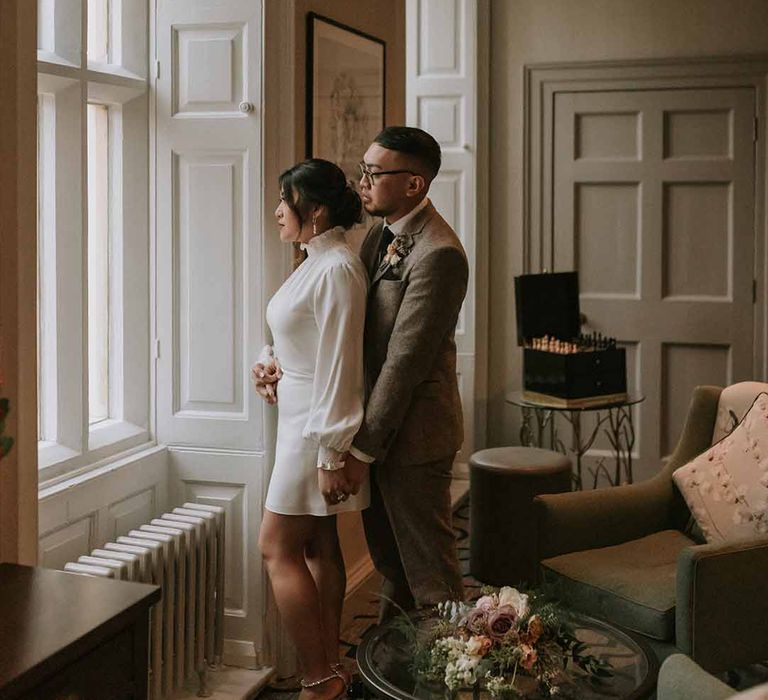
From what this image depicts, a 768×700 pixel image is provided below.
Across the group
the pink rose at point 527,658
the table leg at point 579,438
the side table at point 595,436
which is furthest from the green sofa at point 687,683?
the side table at point 595,436

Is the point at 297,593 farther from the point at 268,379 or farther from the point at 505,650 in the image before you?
the point at 505,650

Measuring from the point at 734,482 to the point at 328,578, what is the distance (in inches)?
48.0

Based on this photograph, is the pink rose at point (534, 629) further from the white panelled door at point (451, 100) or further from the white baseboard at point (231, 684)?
the white panelled door at point (451, 100)

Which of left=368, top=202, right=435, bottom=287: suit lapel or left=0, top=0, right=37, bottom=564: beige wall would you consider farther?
left=368, top=202, right=435, bottom=287: suit lapel

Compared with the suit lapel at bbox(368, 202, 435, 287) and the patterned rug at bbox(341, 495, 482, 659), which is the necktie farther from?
the patterned rug at bbox(341, 495, 482, 659)

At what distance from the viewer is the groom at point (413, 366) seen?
113 inches

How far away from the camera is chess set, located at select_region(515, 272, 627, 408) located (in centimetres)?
472

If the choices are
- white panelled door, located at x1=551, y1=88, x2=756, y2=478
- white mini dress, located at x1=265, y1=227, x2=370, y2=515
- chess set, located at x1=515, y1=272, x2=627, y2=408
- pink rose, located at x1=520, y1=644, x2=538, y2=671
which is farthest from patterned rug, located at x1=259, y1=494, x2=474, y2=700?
white panelled door, located at x1=551, y1=88, x2=756, y2=478

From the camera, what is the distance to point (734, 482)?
10.4 feet

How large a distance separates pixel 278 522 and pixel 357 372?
52cm

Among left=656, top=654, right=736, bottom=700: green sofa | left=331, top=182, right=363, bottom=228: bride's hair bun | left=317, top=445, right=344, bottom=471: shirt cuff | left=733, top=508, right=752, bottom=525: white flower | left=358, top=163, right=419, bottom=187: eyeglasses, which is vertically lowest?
left=733, top=508, right=752, bottom=525: white flower

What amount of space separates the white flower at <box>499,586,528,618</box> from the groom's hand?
738 mm

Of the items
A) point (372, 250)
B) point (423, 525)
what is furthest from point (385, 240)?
point (423, 525)

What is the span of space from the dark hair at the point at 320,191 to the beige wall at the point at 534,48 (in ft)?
10.1
